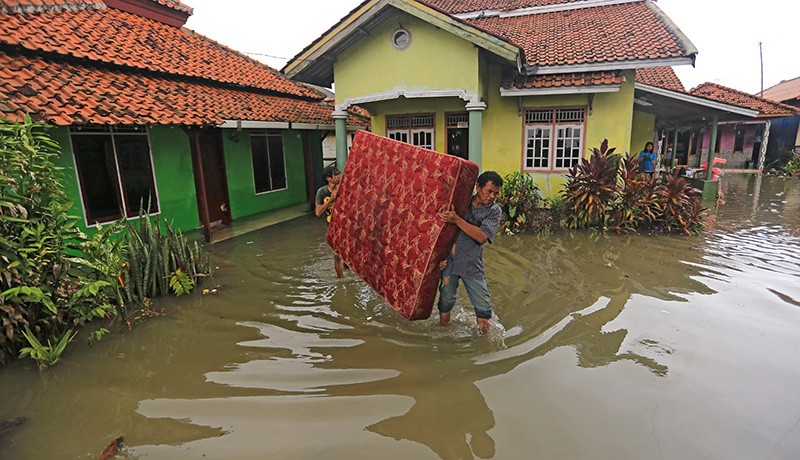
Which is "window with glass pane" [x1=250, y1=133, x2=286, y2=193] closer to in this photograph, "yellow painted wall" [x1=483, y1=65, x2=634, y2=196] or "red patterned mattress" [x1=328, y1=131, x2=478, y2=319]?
"yellow painted wall" [x1=483, y1=65, x2=634, y2=196]

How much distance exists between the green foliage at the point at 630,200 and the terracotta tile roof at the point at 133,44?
8.43 metres

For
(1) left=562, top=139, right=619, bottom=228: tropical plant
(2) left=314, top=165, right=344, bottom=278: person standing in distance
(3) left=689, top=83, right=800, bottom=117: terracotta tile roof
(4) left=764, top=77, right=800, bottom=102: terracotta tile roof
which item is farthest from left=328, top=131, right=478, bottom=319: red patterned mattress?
(4) left=764, top=77, right=800, bottom=102: terracotta tile roof

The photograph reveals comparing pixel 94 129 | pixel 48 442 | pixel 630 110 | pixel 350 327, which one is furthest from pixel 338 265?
pixel 630 110

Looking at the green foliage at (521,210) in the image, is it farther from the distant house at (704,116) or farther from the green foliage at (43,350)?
the green foliage at (43,350)

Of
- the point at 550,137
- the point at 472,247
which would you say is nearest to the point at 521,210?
the point at 550,137

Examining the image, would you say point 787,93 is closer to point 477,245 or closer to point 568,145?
point 568,145

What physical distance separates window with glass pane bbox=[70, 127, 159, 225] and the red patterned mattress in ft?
13.6

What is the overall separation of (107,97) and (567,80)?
8769 millimetres

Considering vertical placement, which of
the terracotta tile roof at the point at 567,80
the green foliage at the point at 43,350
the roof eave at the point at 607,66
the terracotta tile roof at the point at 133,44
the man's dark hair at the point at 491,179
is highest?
the terracotta tile roof at the point at 133,44

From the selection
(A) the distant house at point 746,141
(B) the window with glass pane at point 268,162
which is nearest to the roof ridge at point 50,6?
(B) the window with glass pane at point 268,162

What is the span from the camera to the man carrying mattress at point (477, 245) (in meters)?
3.68

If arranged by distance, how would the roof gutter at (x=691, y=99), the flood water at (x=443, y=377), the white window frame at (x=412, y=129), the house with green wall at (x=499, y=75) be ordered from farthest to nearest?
the white window frame at (x=412, y=129) < the roof gutter at (x=691, y=99) < the house with green wall at (x=499, y=75) < the flood water at (x=443, y=377)

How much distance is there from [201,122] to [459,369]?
20.9 feet

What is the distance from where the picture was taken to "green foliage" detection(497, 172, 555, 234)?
28.8ft
